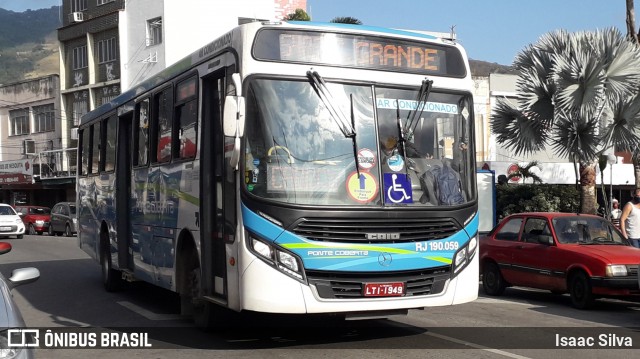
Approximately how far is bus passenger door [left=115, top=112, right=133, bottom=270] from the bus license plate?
6.32 m

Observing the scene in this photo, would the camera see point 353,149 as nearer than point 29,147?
Yes

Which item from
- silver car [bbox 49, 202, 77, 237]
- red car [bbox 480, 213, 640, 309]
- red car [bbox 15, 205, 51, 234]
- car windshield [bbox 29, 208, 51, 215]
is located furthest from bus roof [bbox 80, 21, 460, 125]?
car windshield [bbox 29, 208, 51, 215]

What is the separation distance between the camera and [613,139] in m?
19.7

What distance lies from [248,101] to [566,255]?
7.07 metres

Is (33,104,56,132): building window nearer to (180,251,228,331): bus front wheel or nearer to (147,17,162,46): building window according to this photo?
(147,17,162,46): building window

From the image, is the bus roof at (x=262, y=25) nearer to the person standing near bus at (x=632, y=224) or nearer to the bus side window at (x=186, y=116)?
the bus side window at (x=186, y=116)

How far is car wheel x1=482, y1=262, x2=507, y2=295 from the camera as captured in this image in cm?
1496

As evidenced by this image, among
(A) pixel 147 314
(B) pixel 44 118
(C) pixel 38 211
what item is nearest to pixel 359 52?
(A) pixel 147 314

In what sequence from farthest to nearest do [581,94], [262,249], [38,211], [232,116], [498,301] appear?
[38,211] → [581,94] → [498,301] → [262,249] → [232,116]

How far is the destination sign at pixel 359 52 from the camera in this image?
28.5ft

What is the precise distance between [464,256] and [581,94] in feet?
38.5

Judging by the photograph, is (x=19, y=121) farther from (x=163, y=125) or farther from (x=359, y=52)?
(x=359, y=52)

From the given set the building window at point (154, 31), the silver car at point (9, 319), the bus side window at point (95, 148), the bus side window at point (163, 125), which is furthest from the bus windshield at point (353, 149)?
the building window at point (154, 31)

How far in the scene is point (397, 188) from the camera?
A: 28.5 feet
